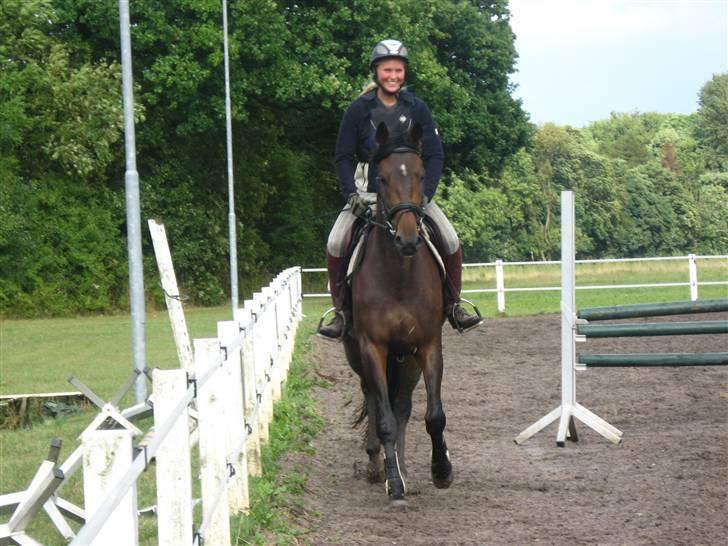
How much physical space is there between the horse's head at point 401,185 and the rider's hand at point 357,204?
317 millimetres

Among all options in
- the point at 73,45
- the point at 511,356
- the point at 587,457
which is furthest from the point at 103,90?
the point at 587,457

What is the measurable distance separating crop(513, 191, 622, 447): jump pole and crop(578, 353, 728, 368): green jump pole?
0.19 meters

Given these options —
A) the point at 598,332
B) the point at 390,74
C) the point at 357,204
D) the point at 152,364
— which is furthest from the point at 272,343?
the point at 152,364

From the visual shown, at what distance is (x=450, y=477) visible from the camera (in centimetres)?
924

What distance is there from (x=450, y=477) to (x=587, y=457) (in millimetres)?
1904

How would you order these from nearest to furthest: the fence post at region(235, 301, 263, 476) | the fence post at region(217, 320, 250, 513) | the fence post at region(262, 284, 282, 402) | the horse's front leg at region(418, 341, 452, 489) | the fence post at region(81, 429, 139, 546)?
the fence post at region(81, 429, 139, 546)
the fence post at region(217, 320, 250, 513)
the horse's front leg at region(418, 341, 452, 489)
the fence post at region(235, 301, 263, 476)
the fence post at region(262, 284, 282, 402)

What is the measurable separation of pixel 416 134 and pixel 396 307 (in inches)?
47.4

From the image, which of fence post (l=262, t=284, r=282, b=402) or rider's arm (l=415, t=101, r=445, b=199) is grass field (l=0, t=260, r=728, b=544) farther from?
rider's arm (l=415, t=101, r=445, b=199)

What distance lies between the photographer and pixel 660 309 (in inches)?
438

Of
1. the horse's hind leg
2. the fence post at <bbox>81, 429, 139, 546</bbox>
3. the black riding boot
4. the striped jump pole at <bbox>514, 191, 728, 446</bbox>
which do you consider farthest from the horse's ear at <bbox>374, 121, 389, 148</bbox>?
the fence post at <bbox>81, 429, 139, 546</bbox>

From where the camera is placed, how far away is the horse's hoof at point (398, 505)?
8.63 meters

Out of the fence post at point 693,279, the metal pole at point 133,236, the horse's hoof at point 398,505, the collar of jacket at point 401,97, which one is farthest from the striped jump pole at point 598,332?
the fence post at point 693,279

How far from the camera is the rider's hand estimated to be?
30.2 feet

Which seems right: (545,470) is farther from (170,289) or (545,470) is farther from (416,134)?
(170,289)
